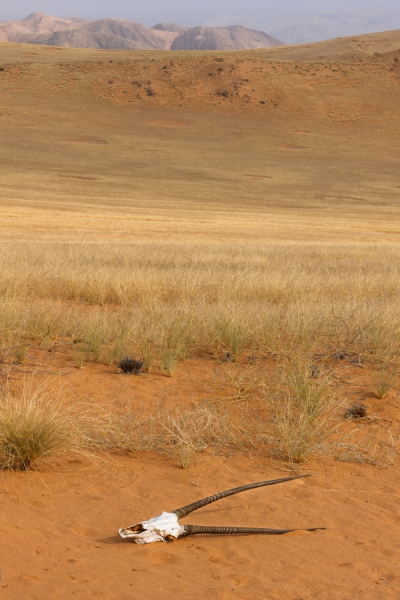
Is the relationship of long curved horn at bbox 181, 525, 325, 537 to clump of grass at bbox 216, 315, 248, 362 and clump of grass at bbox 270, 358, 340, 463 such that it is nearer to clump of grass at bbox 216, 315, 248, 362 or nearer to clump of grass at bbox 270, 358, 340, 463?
clump of grass at bbox 270, 358, 340, 463

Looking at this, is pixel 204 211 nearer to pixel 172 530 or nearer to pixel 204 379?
pixel 204 379

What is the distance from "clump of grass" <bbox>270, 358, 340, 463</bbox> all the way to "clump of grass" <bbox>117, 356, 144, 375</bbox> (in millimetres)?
1361

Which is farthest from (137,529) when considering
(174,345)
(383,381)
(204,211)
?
(204,211)

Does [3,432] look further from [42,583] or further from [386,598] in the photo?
[386,598]

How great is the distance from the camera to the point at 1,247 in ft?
51.9

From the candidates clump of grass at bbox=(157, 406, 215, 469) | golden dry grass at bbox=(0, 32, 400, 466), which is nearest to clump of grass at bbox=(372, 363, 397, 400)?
golden dry grass at bbox=(0, 32, 400, 466)

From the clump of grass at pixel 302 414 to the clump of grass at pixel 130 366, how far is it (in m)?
1.36

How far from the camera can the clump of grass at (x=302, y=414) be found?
207 inches

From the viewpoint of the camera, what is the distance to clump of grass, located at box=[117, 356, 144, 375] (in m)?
6.88

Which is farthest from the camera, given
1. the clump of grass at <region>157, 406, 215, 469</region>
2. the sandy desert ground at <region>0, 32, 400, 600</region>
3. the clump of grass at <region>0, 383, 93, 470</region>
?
the clump of grass at <region>157, 406, 215, 469</region>

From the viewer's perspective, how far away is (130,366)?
6895 millimetres

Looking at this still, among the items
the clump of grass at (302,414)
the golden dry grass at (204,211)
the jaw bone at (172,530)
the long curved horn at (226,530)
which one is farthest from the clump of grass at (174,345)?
the long curved horn at (226,530)

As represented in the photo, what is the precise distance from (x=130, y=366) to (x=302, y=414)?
6.67ft

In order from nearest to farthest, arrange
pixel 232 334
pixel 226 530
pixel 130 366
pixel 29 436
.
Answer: pixel 226 530, pixel 29 436, pixel 130 366, pixel 232 334
